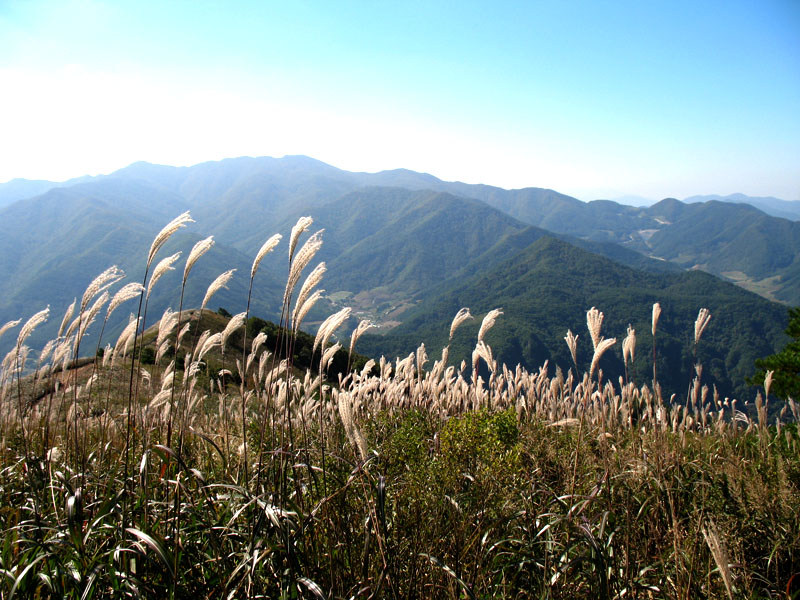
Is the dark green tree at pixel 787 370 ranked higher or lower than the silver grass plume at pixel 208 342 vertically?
lower

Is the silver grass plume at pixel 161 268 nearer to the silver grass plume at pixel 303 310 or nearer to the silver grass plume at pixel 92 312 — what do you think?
the silver grass plume at pixel 92 312

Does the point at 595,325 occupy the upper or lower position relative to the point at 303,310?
lower

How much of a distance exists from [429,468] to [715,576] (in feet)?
7.18

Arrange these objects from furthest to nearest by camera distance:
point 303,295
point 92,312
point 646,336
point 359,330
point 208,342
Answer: point 646,336
point 208,342
point 359,330
point 92,312
point 303,295

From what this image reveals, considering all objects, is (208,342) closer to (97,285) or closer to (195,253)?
(97,285)

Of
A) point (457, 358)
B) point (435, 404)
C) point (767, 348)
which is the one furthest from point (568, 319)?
point (435, 404)

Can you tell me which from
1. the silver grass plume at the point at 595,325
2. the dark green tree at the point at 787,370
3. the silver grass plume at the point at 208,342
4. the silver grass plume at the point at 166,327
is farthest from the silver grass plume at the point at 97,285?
the dark green tree at the point at 787,370

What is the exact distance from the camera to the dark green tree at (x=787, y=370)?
1140 cm

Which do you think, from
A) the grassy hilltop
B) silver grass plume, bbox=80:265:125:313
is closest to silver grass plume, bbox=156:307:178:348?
the grassy hilltop

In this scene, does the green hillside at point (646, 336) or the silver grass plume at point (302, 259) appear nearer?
the silver grass plume at point (302, 259)

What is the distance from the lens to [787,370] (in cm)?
1198

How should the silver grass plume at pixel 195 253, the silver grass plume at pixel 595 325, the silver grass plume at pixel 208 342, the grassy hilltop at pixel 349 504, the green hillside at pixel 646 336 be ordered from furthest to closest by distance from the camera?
the green hillside at pixel 646 336 < the silver grass plume at pixel 208 342 < the silver grass plume at pixel 595 325 < the silver grass plume at pixel 195 253 < the grassy hilltop at pixel 349 504

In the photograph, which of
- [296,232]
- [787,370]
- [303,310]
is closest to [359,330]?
[303,310]

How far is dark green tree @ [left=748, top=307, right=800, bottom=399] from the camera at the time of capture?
11398mm
